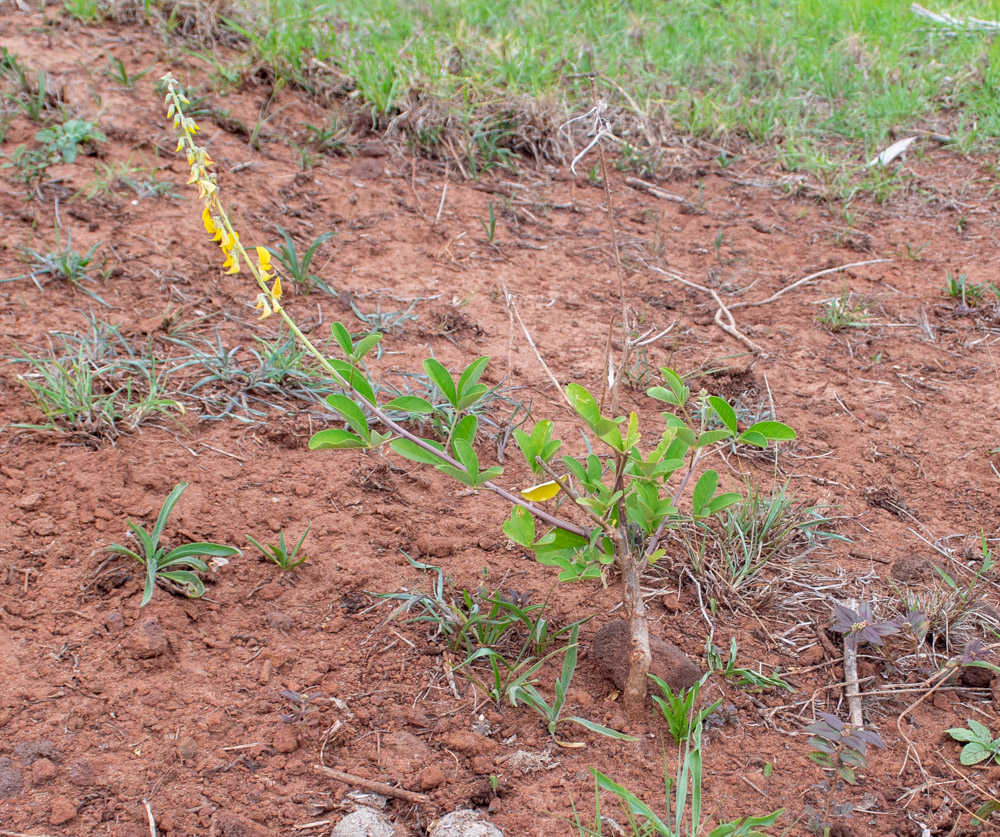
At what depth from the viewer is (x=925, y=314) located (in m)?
3.35

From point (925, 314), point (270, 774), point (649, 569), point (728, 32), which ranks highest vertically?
point (728, 32)

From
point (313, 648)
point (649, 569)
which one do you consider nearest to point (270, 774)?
point (313, 648)

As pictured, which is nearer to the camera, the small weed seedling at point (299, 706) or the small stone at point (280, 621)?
the small weed seedling at point (299, 706)

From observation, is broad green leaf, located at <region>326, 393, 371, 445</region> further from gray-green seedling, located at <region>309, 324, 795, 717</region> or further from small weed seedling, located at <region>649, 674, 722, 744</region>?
small weed seedling, located at <region>649, 674, 722, 744</region>

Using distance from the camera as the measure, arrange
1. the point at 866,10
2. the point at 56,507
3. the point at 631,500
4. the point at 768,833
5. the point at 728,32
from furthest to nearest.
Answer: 1. the point at 866,10
2. the point at 728,32
3. the point at 56,507
4. the point at 631,500
5. the point at 768,833

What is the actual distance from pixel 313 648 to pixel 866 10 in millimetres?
6023

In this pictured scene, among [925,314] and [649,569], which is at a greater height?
[925,314]

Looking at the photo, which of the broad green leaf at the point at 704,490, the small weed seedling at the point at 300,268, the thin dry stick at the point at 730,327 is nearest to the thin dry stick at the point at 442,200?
the small weed seedling at the point at 300,268

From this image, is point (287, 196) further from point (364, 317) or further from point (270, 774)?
point (270, 774)

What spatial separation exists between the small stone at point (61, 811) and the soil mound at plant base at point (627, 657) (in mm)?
1069

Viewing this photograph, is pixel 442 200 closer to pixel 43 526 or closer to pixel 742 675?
pixel 43 526

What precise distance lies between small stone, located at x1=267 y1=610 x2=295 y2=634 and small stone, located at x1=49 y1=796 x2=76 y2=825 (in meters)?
0.53

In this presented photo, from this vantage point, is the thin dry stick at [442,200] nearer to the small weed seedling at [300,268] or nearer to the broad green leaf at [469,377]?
the small weed seedling at [300,268]

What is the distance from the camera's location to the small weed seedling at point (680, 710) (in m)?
1.66
